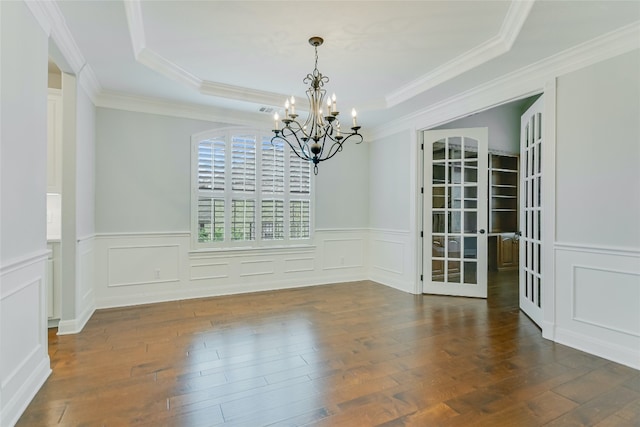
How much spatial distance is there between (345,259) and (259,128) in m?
2.63

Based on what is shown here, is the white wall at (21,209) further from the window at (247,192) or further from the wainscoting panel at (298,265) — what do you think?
the wainscoting panel at (298,265)

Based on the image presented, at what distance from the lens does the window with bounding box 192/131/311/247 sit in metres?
4.84

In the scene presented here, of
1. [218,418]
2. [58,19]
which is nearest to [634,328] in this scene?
[218,418]

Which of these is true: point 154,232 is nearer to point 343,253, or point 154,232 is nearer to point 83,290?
point 83,290

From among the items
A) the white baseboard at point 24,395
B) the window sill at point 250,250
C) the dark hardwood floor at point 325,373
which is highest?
the window sill at point 250,250

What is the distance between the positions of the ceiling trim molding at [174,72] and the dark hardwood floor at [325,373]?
2705 mm

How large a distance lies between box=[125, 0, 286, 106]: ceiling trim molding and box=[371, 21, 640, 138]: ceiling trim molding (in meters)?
2.09

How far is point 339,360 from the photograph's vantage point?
2.76 metres

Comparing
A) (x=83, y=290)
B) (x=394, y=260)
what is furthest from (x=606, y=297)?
(x=83, y=290)

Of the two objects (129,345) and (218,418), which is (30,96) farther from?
(218,418)

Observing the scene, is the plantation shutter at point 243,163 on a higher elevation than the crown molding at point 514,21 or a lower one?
lower

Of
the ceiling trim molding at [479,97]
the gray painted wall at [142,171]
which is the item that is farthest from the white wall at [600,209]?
the gray painted wall at [142,171]

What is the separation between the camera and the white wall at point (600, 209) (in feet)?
8.88

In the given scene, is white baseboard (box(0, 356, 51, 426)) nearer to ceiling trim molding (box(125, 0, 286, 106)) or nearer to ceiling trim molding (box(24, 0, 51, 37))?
ceiling trim molding (box(24, 0, 51, 37))
